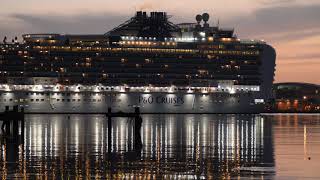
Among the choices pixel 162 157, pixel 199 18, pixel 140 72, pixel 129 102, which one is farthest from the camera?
pixel 199 18

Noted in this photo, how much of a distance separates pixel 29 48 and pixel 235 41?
27260mm

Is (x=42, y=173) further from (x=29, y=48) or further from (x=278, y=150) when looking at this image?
(x=29, y=48)

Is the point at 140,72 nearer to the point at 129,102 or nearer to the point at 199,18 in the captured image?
the point at 129,102

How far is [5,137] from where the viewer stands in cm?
5188

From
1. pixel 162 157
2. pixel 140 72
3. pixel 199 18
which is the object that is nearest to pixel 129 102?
pixel 140 72

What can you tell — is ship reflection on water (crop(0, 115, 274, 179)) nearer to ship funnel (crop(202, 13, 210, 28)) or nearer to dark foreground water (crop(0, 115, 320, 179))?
dark foreground water (crop(0, 115, 320, 179))

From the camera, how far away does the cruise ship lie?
111 m

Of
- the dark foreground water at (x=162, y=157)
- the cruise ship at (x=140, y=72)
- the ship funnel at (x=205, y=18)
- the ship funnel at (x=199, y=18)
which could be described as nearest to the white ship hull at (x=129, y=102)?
the cruise ship at (x=140, y=72)

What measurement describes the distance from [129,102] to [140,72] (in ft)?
15.0

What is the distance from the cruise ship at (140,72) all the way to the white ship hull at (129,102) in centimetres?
12

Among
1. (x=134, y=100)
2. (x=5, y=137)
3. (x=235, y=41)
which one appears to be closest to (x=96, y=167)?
(x=5, y=137)

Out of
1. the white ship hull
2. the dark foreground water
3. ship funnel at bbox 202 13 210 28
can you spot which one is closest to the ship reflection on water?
the dark foreground water

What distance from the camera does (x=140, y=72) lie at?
114125mm

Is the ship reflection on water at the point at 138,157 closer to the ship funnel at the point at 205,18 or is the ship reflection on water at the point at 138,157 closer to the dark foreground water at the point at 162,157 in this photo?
the dark foreground water at the point at 162,157
